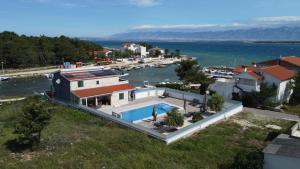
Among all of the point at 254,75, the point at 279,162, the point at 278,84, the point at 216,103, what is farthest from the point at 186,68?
the point at 279,162

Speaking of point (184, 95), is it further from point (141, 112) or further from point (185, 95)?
point (141, 112)

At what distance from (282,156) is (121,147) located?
964cm

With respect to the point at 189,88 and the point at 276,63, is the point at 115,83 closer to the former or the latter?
the point at 189,88

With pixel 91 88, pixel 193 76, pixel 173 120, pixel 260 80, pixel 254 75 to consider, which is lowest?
pixel 173 120

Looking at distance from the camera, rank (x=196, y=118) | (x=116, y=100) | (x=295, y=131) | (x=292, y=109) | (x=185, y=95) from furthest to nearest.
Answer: (x=185, y=95) < (x=292, y=109) < (x=116, y=100) < (x=196, y=118) < (x=295, y=131)

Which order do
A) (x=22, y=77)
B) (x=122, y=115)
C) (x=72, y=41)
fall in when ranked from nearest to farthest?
(x=122, y=115) < (x=22, y=77) < (x=72, y=41)

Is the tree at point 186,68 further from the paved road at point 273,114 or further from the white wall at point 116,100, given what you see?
the white wall at point 116,100

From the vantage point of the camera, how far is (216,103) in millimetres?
27234

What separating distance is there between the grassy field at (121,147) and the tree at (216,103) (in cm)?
273

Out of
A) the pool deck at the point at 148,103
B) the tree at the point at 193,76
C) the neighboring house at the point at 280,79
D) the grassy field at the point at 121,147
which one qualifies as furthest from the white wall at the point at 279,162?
the tree at the point at 193,76

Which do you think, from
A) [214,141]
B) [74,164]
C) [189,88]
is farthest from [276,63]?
[74,164]

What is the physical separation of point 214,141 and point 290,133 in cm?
598

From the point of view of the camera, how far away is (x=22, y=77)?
67.4 m

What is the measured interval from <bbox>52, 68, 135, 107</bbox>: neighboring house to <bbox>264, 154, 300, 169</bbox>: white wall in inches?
694
